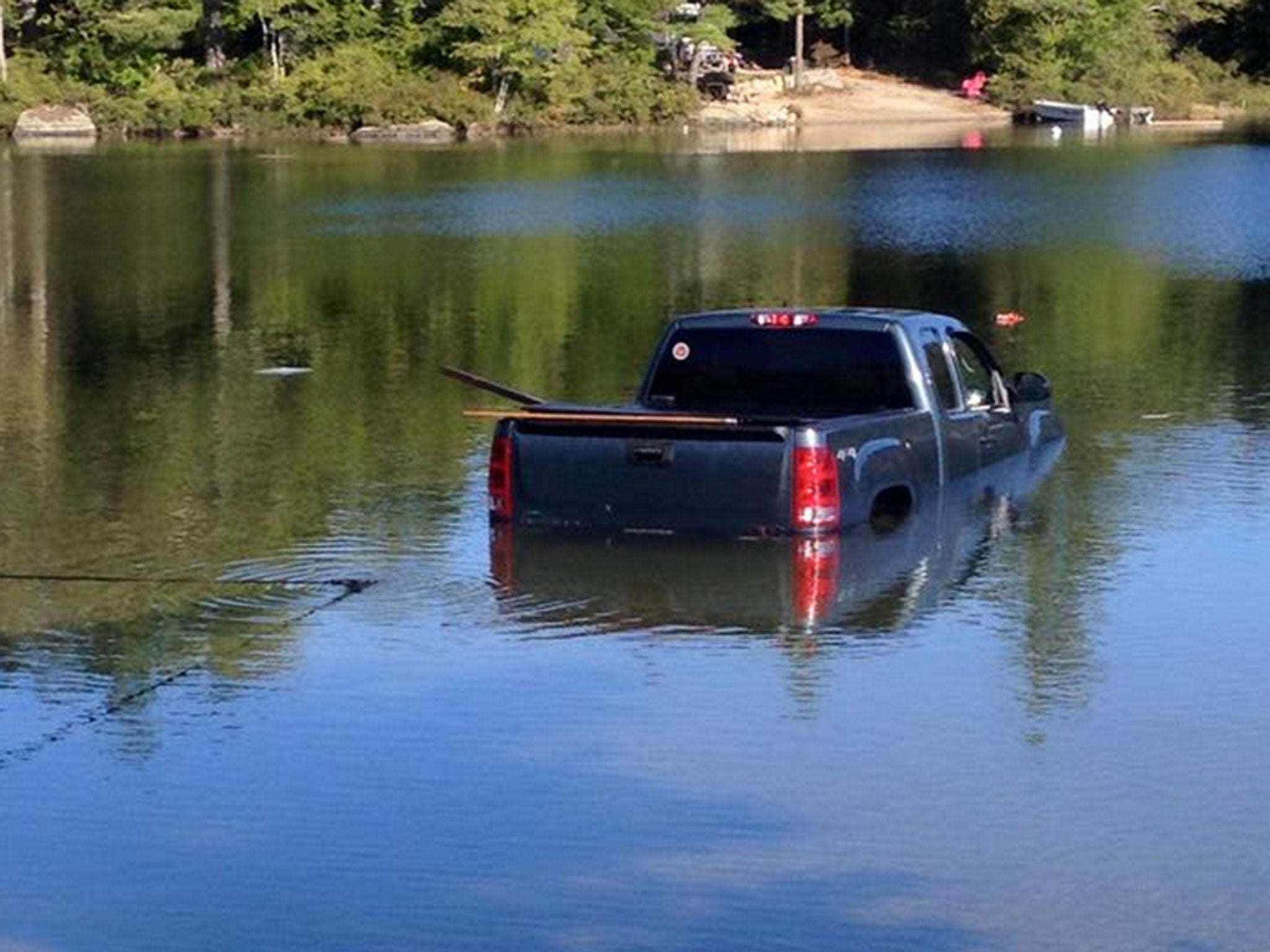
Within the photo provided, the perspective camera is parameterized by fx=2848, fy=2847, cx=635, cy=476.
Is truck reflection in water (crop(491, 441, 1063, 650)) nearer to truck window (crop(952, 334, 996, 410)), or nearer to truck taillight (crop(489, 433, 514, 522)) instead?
truck taillight (crop(489, 433, 514, 522))

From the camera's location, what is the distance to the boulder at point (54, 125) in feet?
278

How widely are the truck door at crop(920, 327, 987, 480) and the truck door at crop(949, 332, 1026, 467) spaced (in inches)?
2.0

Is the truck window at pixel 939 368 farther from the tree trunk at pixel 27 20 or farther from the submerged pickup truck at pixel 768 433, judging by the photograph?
the tree trunk at pixel 27 20

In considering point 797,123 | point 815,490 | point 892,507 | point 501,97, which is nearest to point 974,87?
point 797,123

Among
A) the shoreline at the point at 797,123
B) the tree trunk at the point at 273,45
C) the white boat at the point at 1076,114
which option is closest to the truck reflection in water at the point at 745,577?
the shoreline at the point at 797,123

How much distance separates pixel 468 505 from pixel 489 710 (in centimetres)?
543

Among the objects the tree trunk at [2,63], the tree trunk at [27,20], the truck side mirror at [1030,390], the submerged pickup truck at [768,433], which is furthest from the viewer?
the tree trunk at [27,20]

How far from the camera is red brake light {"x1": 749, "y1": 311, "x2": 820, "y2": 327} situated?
49.8 ft

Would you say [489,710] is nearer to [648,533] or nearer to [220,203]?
[648,533]

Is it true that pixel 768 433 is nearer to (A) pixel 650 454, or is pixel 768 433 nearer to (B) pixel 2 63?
(A) pixel 650 454

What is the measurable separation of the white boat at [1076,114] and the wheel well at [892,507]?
79.7 metres

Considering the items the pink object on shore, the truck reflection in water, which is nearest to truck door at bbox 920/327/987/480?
the truck reflection in water

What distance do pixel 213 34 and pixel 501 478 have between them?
80613 millimetres

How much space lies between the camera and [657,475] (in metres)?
14.1
